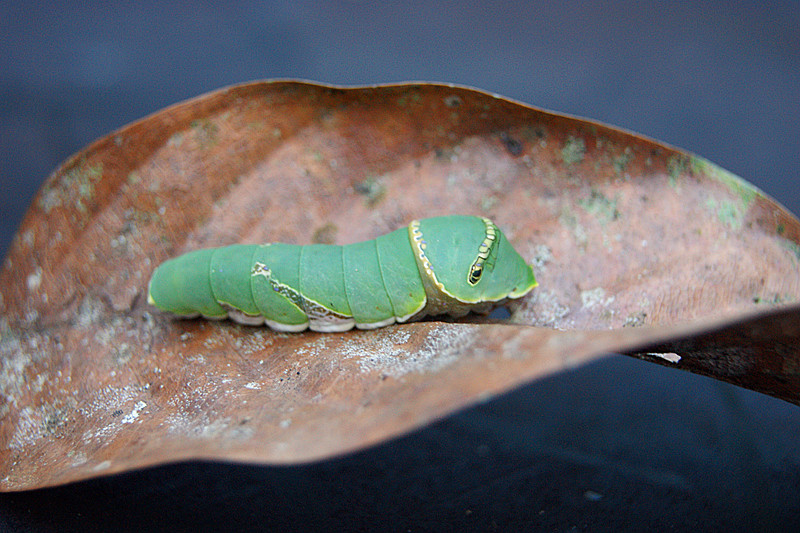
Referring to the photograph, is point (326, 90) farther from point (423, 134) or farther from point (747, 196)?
point (747, 196)

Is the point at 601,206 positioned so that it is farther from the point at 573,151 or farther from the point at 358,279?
the point at 358,279

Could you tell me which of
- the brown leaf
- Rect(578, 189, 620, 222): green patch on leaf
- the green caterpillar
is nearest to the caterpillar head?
the green caterpillar

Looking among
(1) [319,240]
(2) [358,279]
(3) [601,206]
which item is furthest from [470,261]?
(1) [319,240]

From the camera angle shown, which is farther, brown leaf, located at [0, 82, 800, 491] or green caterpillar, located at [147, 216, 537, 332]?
green caterpillar, located at [147, 216, 537, 332]

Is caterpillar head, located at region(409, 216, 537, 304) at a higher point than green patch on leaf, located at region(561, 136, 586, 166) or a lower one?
lower

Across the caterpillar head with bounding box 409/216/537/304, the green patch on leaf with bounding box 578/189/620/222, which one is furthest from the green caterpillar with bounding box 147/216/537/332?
the green patch on leaf with bounding box 578/189/620/222

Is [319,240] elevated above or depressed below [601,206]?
above

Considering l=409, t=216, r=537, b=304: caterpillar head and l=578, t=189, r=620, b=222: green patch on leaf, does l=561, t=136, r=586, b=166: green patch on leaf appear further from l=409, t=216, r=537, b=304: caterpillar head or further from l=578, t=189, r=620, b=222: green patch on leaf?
l=409, t=216, r=537, b=304: caterpillar head

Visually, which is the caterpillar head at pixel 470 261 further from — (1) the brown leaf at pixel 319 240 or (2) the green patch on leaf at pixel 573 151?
(2) the green patch on leaf at pixel 573 151
